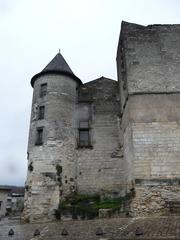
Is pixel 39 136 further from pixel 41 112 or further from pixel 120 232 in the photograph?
pixel 120 232

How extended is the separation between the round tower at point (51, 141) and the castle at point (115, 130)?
0.17 feet

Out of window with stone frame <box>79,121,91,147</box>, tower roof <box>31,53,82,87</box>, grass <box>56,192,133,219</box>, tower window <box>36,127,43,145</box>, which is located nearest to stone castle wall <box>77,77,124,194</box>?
window with stone frame <box>79,121,91,147</box>

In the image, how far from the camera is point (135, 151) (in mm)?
14375

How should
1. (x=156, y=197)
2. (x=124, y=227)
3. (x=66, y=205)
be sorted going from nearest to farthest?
1. (x=124, y=227)
2. (x=156, y=197)
3. (x=66, y=205)

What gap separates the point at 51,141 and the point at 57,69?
189 inches

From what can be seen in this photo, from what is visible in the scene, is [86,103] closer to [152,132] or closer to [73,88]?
[73,88]

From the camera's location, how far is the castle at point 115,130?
559 inches

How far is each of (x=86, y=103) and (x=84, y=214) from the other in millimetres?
7432

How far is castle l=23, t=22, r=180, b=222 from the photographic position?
14.2 m

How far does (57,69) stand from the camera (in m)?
19.0

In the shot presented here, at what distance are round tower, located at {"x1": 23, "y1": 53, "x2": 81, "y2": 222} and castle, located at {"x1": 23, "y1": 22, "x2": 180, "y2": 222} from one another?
52mm

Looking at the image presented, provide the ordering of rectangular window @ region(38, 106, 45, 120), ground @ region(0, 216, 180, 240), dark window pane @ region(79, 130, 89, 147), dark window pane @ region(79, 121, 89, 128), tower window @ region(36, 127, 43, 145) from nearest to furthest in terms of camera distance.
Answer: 1. ground @ region(0, 216, 180, 240)
2. tower window @ region(36, 127, 43, 145)
3. rectangular window @ region(38, 106, 45, 120)
4. dark window pane @ region(79, 130, 89, 147)
5. dark window pane @ region(79, 121, 89, 128)

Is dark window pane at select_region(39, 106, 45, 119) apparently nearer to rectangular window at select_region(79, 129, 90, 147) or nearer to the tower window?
the tower window

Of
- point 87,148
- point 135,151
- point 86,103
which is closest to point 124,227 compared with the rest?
point 135,151
